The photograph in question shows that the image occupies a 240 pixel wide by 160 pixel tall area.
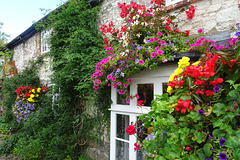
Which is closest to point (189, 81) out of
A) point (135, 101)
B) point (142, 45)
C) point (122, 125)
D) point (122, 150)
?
point (142, 45)

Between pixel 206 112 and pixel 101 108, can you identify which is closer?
pixel 206 112

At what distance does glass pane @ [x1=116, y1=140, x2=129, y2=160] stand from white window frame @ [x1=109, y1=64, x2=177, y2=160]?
72 millimetres

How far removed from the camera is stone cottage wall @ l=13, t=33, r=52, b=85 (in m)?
6.61

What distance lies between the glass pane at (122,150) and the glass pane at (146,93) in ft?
3.21

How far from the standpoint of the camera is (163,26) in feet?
8.68

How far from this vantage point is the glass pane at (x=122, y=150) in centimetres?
297

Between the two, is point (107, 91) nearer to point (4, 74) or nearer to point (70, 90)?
point (70, 90)

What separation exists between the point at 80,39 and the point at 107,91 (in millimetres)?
1666

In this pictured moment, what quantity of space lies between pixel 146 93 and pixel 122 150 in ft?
4.30

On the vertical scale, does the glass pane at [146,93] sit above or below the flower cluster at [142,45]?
below

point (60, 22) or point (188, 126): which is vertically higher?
point (60, 22)


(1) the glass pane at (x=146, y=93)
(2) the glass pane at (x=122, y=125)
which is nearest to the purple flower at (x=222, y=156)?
(1) the glass pane at (x=146, y=93)

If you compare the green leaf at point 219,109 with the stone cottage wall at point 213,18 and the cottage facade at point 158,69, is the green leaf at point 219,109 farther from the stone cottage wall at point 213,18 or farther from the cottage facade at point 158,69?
the stone cottage wall at point 213,18

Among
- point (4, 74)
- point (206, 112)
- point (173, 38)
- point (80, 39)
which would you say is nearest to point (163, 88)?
point (173, 38)
